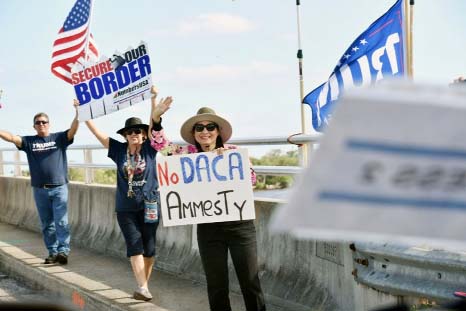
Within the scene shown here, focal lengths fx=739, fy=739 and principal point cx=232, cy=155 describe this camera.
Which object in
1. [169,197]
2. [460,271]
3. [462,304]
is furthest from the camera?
[169,197]

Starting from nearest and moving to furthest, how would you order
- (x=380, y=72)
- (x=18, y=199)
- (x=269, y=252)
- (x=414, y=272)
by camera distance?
(x=414, y=272) < (x=269, y=252) < (x=380, y=72) < (x=18, y=199)

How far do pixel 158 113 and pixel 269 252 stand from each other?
1.68m

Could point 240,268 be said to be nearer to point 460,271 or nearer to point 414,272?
point 414,272

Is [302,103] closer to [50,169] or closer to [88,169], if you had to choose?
[50,169]

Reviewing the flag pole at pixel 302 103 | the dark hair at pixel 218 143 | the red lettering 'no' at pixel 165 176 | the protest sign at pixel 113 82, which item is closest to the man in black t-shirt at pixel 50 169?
the protest sign at pixel 113 82

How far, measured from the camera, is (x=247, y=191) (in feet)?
20.0

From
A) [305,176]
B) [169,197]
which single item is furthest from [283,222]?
[169,197]

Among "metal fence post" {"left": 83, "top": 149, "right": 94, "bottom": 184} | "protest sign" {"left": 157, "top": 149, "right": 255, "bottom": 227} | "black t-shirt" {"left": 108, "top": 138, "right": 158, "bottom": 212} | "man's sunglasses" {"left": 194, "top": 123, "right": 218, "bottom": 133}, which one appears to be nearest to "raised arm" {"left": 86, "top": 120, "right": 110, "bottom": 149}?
"black t-shirt" {"left": 108, "top": 138, "right": 158, "bottom": 212}

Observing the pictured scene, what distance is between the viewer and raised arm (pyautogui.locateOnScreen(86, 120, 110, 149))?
24.3 feet

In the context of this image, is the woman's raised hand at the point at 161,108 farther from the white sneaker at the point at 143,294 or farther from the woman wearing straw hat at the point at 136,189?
the white sneaker at the point at 143,294

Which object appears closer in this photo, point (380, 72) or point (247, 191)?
point (247, 191)

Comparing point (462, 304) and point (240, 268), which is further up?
point (462, 304)

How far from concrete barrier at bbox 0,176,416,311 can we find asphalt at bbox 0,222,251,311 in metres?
0.22

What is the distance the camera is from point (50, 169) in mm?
9672
